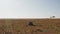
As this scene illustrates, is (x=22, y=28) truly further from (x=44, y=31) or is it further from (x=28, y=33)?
(x=44, y=31)

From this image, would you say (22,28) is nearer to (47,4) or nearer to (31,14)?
(31,14)

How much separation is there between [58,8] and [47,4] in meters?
0.16

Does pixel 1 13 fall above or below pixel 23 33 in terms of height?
above

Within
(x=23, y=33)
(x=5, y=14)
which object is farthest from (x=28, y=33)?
(x=5, y=14)

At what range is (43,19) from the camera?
3.48 ft

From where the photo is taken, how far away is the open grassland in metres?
1.01

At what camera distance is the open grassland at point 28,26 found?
39.9 inches

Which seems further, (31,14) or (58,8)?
(58,8)

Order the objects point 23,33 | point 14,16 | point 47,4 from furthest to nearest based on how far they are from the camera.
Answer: point 47,4 < point 14,16 < point 23,33

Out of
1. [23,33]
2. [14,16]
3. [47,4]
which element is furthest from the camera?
[47,4]

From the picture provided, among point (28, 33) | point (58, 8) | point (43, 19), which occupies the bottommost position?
point (28, 33)

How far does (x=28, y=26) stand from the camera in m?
1.04

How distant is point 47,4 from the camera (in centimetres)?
129

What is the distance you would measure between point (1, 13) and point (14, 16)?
0.50 ft
